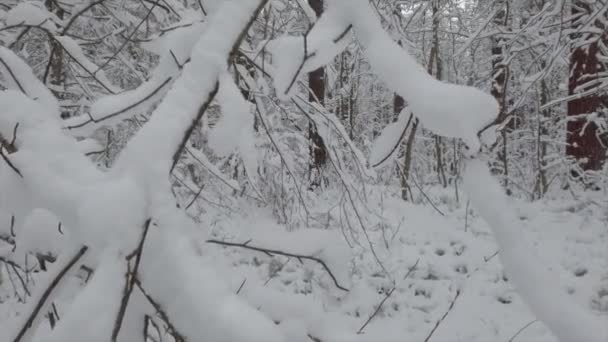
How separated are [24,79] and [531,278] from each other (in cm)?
146

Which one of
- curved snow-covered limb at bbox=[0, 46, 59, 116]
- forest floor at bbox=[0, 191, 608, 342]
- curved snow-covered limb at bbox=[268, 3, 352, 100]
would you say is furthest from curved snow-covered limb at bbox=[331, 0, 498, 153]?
forest floor at bbox=[0, 191, 608, 342]

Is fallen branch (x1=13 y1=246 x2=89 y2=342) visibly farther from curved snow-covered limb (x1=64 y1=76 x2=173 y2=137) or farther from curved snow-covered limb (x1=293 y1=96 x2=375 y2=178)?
curved snow-covered limb (x1=293 y1=96 x2=375 y2=178)

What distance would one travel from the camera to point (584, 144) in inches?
267

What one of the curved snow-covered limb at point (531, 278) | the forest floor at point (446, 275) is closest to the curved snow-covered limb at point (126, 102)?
the curved snow-covered limb at point (531, 278)

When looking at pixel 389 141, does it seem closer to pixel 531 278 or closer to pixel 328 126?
pixel 531 278

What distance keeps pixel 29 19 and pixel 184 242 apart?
157 centimetres

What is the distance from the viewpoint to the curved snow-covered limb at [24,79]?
1316mm

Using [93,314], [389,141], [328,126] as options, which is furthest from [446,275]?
[93,314]

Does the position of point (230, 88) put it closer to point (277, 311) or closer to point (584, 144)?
point (277, 311)

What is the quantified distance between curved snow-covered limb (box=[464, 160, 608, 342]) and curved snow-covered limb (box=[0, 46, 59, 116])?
1.17 meters

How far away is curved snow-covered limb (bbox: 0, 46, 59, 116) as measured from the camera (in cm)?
132

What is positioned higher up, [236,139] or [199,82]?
[199,82]

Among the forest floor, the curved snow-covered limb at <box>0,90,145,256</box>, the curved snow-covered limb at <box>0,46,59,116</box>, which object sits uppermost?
the curved snow-covered limb at <box>0,46,59,116</box>

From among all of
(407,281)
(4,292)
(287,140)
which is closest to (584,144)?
(407,281)
